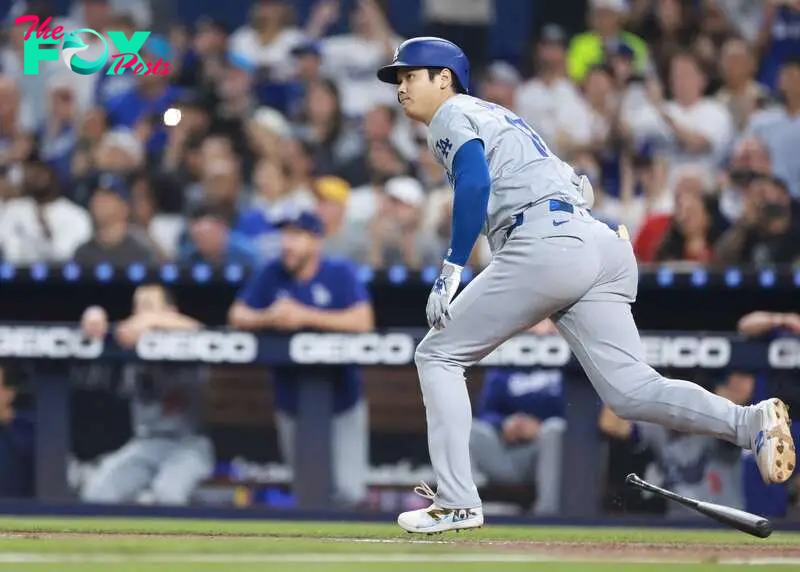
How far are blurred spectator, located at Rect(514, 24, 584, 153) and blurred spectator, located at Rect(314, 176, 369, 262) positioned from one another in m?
1.48

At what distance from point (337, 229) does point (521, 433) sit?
2.91m

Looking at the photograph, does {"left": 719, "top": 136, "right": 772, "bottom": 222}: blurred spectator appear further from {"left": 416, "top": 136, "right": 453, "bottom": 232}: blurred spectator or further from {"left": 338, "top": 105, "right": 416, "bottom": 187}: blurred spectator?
{"left": 338, "top": 105, "right": 416, "bottom": 187}: blurred spectator

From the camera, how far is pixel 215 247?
933 centimetres

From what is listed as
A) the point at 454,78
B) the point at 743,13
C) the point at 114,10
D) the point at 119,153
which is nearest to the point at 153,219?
the point at 119,153

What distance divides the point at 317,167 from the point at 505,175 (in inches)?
207

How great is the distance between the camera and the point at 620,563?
4410 millimetres

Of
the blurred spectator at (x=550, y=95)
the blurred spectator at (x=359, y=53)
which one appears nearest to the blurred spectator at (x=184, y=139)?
the blurred spectator at (x=359, y=53)

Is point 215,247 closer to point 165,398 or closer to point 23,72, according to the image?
point 165,398

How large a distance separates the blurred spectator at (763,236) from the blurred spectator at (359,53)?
2.95 metres

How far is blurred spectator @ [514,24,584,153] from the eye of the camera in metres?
10.3

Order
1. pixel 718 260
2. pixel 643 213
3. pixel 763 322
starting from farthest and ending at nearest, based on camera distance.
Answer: pixel 643 213 → pixel 718 260 → pixel 763 322

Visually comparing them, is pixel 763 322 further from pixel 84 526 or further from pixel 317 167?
pixel 317 167

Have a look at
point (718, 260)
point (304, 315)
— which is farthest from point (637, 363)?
point (718, 260)

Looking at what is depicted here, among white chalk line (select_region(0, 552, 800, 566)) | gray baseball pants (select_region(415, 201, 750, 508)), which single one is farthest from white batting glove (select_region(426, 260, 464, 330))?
white chalk line (select_region(0, 552, 800, 566))
